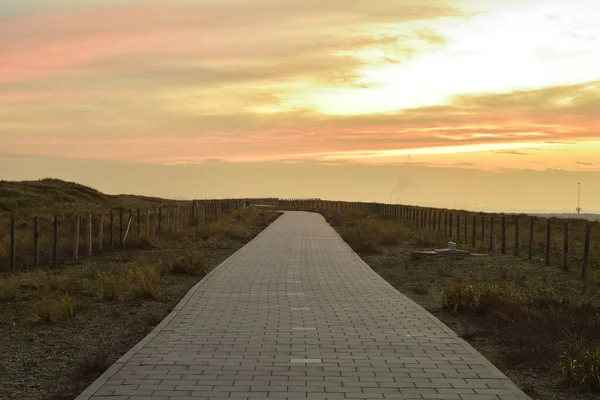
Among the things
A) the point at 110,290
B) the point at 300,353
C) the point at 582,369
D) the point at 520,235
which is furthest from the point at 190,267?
the point at 520,235

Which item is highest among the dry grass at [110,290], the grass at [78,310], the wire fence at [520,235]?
the wire fence at [520,235]

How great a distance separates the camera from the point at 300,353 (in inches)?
311

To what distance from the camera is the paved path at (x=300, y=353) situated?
639cm

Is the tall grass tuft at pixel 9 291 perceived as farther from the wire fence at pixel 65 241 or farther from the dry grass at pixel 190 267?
the dry grass at pixel 190 267

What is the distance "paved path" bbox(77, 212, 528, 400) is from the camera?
6395 millimetres

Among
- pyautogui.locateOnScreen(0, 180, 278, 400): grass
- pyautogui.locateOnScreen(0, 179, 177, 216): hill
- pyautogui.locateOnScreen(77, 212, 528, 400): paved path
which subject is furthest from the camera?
pyautogui.locateOnScreen(0, 179, 177, 216): hill

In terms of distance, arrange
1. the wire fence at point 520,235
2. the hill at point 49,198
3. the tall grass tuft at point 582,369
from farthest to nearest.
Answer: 1. the hill at point 49,198
2. the wire fence at point 520,235
3. the tall grass tuft at point 582,369

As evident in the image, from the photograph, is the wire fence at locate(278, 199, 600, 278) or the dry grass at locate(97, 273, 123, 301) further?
the wire fence at locate(278, 199, 600, 278)

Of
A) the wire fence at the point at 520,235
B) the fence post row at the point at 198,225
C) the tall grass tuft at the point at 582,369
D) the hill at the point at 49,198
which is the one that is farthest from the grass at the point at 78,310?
the hill at the point at 49,198

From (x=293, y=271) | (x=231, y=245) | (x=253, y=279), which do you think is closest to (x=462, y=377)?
(x=253, y=279)

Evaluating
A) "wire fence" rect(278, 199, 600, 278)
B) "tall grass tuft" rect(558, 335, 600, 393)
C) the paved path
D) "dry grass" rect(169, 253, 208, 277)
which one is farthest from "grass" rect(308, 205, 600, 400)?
"dry grass" rect(169, 253, 208, 277)

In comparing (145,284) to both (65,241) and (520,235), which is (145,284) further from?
(520,235)

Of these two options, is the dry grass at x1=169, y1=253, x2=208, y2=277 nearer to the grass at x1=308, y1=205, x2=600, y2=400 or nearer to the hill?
the grass at x1=308, y1=205, x2=600, y2=400

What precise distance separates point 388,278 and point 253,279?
3.96m
